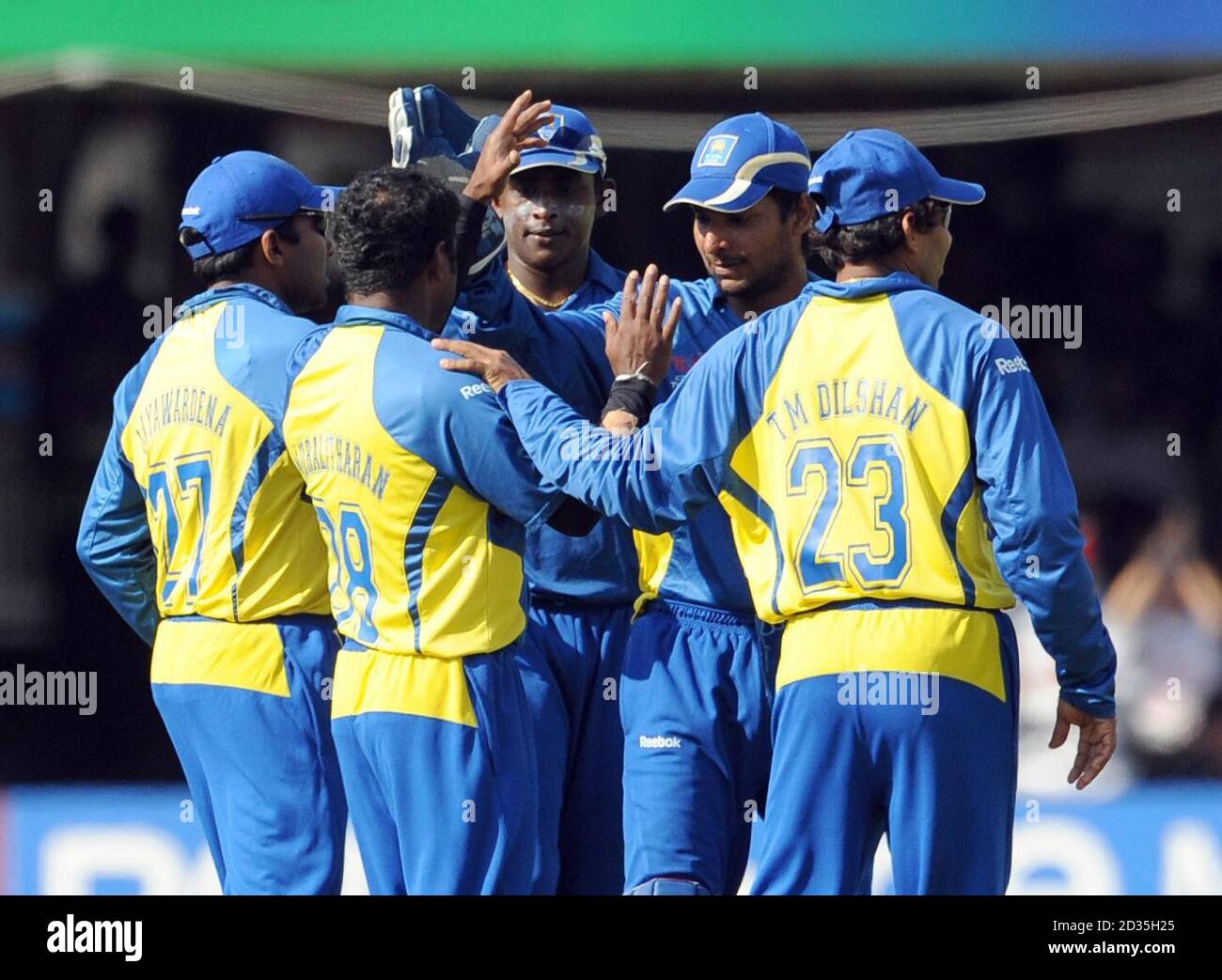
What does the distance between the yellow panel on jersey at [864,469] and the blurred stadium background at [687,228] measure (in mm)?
2435

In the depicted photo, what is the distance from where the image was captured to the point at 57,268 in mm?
6082

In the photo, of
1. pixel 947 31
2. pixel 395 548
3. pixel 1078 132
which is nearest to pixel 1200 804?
pixel 1078 132

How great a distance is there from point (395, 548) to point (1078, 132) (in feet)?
10.5

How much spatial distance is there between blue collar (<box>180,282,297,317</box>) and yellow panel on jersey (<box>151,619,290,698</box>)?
0.67 metres

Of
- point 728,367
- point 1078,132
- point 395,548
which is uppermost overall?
point 1078,132

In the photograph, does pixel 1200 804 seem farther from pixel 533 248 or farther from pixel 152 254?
pixel 152 254

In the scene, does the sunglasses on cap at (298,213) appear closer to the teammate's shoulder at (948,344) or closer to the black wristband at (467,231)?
the black wristband at (467,231)

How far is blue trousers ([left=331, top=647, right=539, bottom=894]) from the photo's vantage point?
366 cm

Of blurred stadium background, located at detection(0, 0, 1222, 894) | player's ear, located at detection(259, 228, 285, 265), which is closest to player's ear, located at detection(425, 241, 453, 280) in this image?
player's ear, located at detection(259, 228, 285, 265)

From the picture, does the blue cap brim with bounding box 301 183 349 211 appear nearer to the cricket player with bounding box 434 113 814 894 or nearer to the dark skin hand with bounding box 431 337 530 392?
the cricket player with bounding box 434 113 814 894

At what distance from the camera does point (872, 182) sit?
367 cm

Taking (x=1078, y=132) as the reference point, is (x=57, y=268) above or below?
below

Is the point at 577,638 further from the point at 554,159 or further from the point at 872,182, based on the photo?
the point at 872,182
